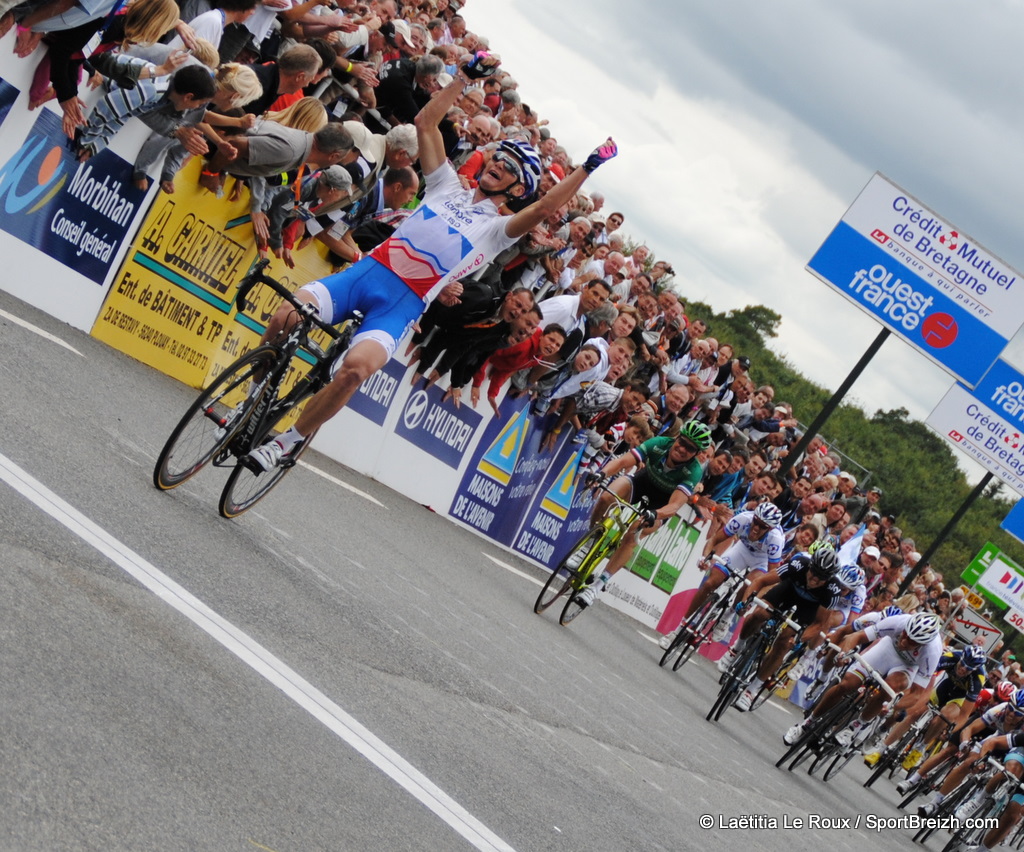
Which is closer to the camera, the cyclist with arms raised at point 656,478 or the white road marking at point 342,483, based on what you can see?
the white road marking at point 342,483

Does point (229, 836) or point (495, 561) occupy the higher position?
point (229, 836)

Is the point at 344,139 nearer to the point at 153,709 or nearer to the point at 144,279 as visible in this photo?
the point at 144,279

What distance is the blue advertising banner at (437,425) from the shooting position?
14.0 metres

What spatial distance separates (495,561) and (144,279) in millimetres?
5260

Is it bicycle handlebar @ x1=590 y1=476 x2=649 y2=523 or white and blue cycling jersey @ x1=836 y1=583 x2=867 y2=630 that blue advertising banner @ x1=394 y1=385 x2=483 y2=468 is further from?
white and blue cycling jersey @ x1=836 y1=583 x2=867 y2=630

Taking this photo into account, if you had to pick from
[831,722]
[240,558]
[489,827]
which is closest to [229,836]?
[489,827]

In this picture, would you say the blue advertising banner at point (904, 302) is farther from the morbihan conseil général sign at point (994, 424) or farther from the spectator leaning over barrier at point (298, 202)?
the spectator leaning over barrier at point (298, 202)

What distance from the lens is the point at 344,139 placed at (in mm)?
10492

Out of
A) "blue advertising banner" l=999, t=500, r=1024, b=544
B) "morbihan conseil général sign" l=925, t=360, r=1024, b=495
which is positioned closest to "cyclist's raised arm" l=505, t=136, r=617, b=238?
"morbihan conseil général sign" l=925, t=360, r=1024, b=495

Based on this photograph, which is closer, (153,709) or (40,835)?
(40,835)

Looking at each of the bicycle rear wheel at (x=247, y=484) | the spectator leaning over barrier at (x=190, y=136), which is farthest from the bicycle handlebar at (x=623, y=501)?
the bicycle rear wheel at (x=247, y=484)

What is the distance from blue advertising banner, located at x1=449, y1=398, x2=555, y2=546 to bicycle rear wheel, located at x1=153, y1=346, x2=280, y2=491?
7554 millimetres

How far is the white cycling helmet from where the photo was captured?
14.7 metres

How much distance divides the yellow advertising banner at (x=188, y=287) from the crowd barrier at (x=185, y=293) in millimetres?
11
